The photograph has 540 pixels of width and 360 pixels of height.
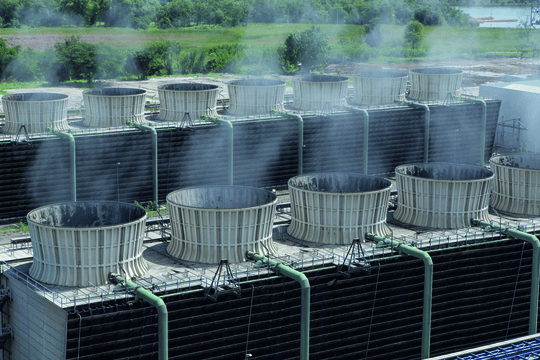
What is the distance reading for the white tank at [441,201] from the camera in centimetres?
5348

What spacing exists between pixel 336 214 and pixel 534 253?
11700 mm

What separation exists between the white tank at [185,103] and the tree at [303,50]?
6070 centimetres

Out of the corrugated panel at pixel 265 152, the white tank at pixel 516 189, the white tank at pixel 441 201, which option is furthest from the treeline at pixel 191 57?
the white tank at pixel 441 201

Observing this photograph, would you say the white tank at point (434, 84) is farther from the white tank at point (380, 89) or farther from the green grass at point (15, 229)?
the green grass at point (15, 229)

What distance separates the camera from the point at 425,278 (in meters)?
48.4

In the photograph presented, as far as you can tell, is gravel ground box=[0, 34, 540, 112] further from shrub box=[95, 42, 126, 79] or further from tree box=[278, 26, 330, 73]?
tree box=[278, 26, 330, 73]

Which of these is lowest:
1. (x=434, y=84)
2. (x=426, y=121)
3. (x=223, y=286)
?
(x=223, y=286)

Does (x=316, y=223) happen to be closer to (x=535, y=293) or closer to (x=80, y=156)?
(x=535, y=293)

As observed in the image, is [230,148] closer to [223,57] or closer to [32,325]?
[32,325]

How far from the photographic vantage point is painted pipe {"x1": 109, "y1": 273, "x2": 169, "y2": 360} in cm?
4031

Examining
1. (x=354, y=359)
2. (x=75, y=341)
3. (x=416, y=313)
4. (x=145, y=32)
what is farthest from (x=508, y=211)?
(x=145, y=32)

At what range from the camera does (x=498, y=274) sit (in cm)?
5200

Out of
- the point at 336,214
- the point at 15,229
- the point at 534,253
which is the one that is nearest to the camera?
the point at 336,214

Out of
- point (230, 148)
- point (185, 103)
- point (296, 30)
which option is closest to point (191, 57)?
point (296, 30)
